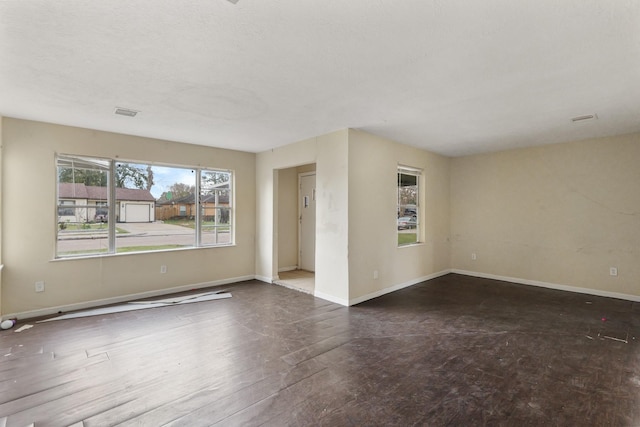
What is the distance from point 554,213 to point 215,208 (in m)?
6.01

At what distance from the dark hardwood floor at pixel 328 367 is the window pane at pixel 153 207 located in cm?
125

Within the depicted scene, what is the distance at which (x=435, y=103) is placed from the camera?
3.31 meters

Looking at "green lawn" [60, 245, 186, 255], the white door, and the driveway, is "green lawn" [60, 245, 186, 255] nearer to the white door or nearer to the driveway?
the driveway

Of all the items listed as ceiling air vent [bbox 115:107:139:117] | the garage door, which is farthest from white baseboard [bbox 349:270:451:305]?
ceiling air vent [bbox 115:107:139:117]

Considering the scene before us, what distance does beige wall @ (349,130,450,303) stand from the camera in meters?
4.39

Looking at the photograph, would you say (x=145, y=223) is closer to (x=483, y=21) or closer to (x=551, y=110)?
(x=483, y=21)

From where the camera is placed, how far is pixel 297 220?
6.73 metres

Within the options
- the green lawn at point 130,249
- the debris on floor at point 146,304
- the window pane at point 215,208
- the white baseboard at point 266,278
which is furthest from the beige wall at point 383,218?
the green lawn at point 130,249

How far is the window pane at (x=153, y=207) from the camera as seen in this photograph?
4586mm

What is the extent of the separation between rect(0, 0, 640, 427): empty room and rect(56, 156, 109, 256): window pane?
3 centimetres

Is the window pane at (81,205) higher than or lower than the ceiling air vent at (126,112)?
lower

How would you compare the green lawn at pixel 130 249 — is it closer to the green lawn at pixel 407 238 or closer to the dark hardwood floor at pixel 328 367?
the dark hardwood floor at pixel 328 367

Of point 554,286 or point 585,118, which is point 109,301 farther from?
point 554,286

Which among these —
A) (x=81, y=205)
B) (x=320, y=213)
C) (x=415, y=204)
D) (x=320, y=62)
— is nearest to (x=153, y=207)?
(x=81, y=205)
